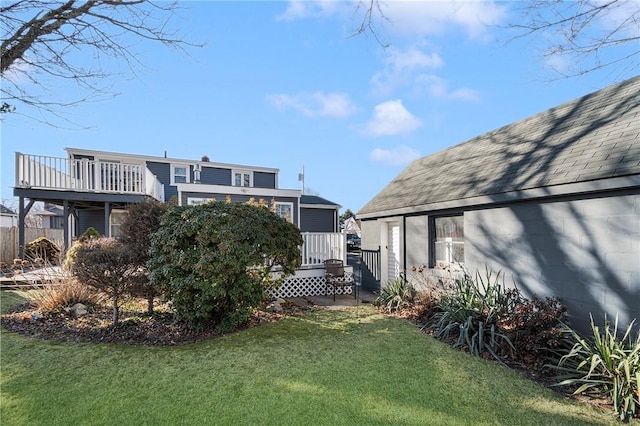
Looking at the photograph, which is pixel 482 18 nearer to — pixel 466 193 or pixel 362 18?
pixel 362 18

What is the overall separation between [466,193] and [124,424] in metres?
6.84

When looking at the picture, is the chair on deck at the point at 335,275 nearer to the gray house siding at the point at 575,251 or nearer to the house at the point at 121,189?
the house at the point at 121,189

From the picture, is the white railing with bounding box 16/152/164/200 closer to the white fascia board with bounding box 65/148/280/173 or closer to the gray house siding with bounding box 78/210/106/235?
the white fascia board with bounding box 65/148/280/173

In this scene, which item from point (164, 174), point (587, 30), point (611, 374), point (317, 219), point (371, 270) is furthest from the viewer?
point (317, 219)

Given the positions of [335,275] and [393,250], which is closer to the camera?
[335,275]

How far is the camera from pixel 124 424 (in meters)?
3.05

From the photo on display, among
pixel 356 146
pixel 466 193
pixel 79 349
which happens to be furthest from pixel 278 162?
pixel 79 349

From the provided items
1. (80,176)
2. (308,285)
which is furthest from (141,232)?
(80,176)

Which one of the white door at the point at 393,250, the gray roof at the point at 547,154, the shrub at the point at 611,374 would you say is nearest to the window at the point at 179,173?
the gray roof at the point at 547,154

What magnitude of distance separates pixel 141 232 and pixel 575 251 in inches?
302

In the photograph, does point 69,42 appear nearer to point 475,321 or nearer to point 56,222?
point 475,321

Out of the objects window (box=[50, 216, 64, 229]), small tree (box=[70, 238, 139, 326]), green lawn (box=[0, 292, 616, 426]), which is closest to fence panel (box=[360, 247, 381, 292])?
green lawn (box=[0, 292, 616, 426])

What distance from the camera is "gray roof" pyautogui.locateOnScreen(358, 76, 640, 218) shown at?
16.1 ft

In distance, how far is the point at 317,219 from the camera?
82.5 feet
